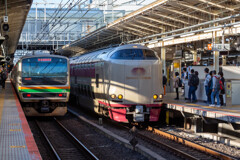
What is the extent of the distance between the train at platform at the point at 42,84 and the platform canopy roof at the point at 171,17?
630cm

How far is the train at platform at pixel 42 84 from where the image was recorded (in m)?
17.0

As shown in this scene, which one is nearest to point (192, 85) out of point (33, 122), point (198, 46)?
point (33, 122)

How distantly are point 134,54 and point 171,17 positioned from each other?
794 centimetres

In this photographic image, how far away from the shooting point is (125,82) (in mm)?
14617

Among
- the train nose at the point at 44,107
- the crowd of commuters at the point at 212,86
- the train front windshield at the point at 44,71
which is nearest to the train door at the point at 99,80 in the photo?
the train front windshield at the point at 44,71

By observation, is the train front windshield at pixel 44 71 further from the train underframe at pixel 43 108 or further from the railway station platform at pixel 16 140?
the railway station platform at pixel 16 140

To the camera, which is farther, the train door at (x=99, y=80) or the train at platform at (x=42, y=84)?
the train at platform at (x=42, y=84)

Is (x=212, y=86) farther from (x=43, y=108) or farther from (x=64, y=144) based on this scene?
(x=43, y=108)

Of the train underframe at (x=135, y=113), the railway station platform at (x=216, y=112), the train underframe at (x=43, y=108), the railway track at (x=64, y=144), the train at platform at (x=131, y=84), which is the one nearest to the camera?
the railway track at (x=64, y=144)

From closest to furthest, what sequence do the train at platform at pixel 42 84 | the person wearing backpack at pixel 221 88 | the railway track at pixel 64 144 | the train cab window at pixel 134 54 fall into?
1. the railway track at pixel 64 144
2. the person wearing backpack at pixel 221 88
3. the train cab window at pixel 134 54
4. the train at platform at pixel 42 84

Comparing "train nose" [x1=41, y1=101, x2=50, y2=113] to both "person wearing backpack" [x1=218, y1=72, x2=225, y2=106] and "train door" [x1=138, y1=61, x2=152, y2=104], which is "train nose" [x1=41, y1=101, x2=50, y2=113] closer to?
"train door" [x1=138, y1=61, x2=152, y2=104]

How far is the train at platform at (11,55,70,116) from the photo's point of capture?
1695 cm

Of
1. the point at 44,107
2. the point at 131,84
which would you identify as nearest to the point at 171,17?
the point at 131,84

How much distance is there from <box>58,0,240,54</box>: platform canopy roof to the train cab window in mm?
4119
